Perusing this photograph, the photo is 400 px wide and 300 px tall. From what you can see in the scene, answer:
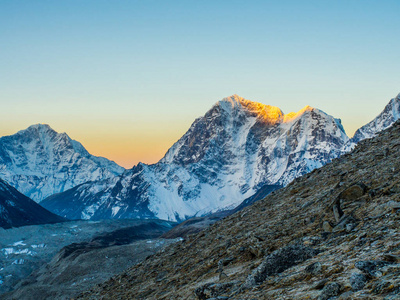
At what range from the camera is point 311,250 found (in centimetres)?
1645

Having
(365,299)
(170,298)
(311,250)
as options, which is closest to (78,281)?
(170,298)

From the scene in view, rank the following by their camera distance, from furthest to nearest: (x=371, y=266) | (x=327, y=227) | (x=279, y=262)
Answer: (x=327, y=227) → (x=279, y=262) → (x=371, y=266)

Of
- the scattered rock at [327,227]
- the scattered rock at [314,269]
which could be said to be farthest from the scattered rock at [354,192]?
the scattered rock at [314,269]

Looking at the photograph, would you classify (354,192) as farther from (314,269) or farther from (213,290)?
(314,269)

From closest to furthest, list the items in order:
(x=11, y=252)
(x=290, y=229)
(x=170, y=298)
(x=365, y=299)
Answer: (x=365, y=299) → (x=170, y=298) → (x=290, y=229) → (x=11, y=252)

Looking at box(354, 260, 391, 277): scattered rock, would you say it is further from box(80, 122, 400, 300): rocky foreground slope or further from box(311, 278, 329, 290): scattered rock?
box(311, 278, 329, 290): scattered rock

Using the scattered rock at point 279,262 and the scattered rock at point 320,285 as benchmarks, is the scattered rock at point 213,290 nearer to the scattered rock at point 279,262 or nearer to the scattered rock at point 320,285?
the scattered rock at point 279,262

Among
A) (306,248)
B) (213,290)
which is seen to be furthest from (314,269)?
(213,290)

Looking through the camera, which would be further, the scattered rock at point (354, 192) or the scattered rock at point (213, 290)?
the scattered rock at point (354, 192)

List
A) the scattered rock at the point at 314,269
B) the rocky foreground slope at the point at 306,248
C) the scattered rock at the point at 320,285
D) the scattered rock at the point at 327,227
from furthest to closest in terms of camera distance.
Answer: the scattered rock at the point at 327,227 → the scattered rock at the point at 314,269 → the rocky foreground slope at the point at 306,248 → the scattered rock at the point at 320,285

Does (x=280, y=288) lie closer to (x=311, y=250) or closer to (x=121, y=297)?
(x=311, y=250)

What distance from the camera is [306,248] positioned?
16.7 m

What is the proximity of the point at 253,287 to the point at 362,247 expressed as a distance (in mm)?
3879

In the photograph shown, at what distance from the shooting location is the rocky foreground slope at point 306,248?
12125 millimetres
